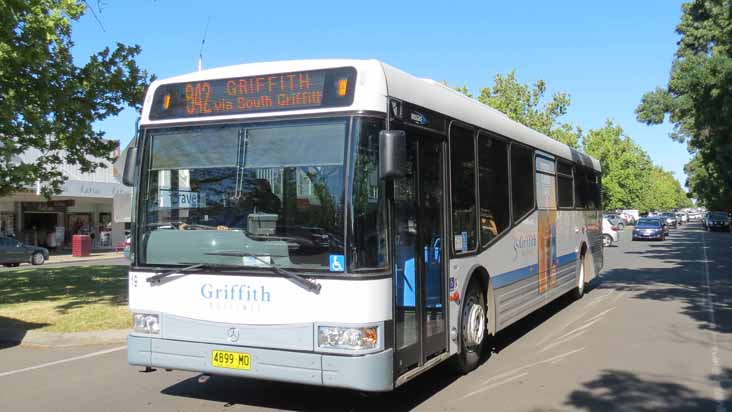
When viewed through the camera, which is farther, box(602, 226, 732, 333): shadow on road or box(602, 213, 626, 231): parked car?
box(602, 213, 626, 231): parked car

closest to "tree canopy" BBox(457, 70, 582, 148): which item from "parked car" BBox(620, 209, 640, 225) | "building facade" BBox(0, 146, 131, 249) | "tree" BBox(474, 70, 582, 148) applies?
"tree" BBox(474, 70, 582, 148)

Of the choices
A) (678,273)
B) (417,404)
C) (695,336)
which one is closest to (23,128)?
(417,404)

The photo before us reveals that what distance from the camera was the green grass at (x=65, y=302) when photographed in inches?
411

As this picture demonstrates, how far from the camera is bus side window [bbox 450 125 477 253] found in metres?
6.71

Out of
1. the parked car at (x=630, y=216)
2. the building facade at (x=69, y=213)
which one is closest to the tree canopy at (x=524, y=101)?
the building facade at (x=69, y=213)

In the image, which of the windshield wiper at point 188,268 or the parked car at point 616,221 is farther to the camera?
the parked car at point 616,221

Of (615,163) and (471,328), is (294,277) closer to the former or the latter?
(471,328)

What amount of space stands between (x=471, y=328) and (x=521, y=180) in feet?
9.55

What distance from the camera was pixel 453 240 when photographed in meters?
6.60

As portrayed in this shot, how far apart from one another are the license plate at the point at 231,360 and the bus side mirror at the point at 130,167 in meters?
1.84

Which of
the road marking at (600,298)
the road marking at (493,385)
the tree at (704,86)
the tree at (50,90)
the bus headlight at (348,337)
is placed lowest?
the road marking at (493,385)

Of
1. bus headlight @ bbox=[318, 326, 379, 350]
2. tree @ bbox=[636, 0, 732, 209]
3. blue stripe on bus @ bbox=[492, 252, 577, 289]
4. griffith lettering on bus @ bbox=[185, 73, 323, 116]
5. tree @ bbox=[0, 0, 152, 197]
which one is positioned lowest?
bus headlight @ bbox=[318, 326, 379, 350]

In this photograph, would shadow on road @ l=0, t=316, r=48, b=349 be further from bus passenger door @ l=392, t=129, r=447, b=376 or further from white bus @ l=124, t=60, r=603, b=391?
bus passenger door @ l=392, t=129, r=447, b=376

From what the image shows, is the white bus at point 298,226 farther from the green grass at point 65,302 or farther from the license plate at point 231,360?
the green grass at point 65,302
